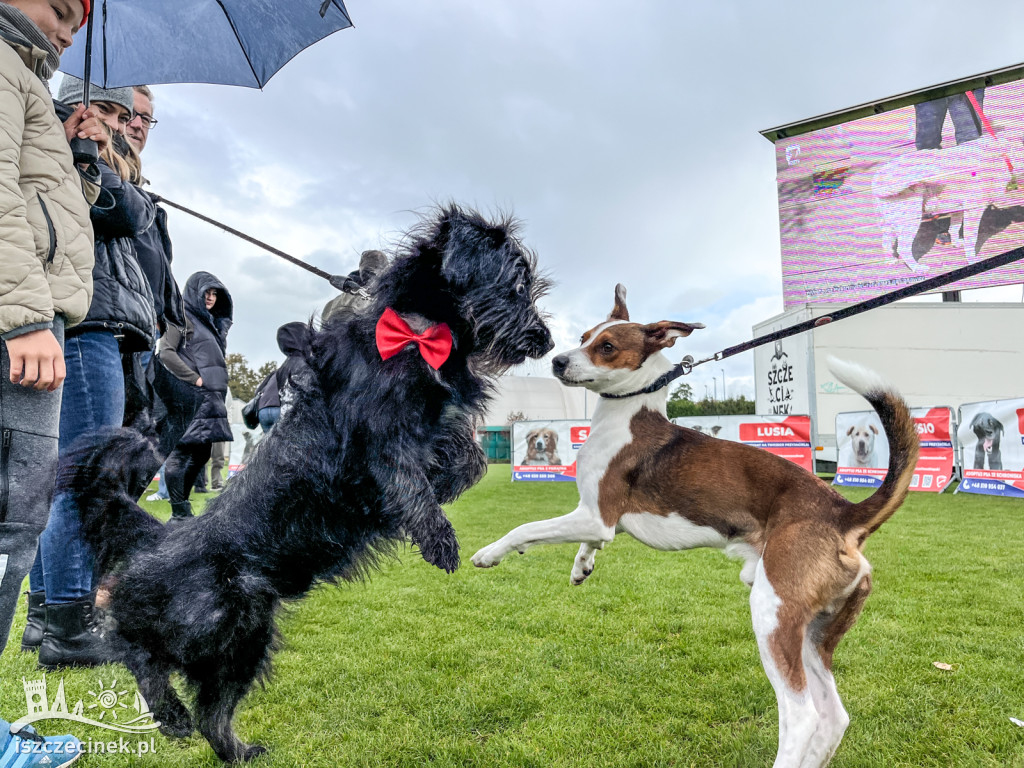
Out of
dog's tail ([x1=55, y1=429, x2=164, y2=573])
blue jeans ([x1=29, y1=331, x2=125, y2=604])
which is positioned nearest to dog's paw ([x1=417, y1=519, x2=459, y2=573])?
dog's tail ([x1=55, y1=429, x2=164, y2=573])

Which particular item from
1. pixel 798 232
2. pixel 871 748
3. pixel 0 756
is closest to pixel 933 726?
pixel 871 748

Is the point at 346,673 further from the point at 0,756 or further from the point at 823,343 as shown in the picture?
the point at 823,343

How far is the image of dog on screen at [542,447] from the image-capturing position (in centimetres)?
1538

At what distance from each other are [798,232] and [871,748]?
76.3ft

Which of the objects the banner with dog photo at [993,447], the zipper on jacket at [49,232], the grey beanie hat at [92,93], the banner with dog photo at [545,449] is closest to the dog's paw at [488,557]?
the zipper on jacket at [49,232]

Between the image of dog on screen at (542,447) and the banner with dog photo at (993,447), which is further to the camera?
the image of dog on screen at (542,447)

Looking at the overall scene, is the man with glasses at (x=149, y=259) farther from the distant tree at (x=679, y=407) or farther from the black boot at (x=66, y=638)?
the distant tree at (x=679, y=407)

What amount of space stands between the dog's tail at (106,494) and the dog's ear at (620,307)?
2.22 metres

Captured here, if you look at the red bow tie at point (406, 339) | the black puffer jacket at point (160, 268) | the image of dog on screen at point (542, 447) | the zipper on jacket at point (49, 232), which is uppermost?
the black puffer jacket at point (160, 268)

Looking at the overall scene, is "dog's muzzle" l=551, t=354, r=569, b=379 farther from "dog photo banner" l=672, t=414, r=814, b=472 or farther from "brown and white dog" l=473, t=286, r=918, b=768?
"dog photo banner" l=672, t=414, r=814, b=472

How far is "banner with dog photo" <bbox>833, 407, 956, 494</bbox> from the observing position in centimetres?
1183

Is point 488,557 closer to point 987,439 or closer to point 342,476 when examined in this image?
point 342,476

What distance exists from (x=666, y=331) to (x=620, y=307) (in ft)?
1.55

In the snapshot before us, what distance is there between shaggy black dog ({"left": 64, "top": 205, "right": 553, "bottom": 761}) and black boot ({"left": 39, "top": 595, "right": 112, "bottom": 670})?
1.11m
